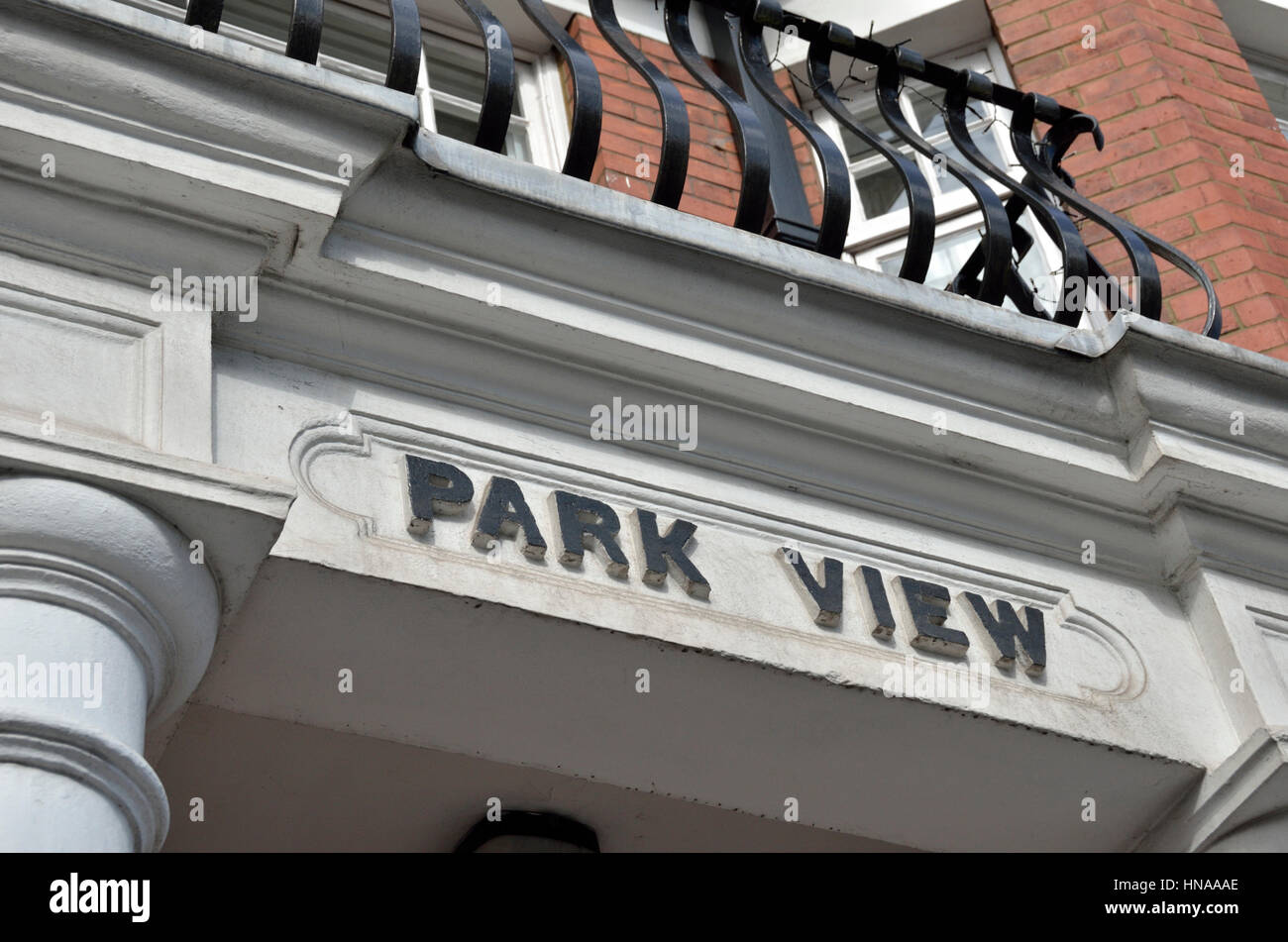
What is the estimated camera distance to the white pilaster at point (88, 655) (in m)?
2.77

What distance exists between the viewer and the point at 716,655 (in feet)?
12.1

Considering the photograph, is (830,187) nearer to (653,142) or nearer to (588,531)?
(588,531)

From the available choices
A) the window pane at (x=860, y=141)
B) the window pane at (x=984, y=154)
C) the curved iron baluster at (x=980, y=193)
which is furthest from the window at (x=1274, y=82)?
the curved iron baluster at (x=980, y=193)

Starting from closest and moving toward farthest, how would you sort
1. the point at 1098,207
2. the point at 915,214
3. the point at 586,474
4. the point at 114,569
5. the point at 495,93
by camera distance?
the point at 114,569 < the point at 586,474 < the point at 495,93 < the point at 915,214 < the point at 1098,207

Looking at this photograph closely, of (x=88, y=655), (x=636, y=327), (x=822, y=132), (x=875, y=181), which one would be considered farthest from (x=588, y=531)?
(x=875, y=181)

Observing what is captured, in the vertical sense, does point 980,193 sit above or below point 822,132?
below

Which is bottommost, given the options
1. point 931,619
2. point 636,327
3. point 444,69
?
point 931,619

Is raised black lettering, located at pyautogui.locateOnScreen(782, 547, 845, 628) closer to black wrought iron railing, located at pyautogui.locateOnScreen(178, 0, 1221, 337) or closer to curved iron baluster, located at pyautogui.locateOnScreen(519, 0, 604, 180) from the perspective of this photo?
black wrought iron railing, located at pyautogui.locateOnScreen(178, 0, 1221, 337)

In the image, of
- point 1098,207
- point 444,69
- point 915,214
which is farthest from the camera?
point 444,69

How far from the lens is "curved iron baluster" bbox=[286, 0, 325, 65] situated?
3924mm

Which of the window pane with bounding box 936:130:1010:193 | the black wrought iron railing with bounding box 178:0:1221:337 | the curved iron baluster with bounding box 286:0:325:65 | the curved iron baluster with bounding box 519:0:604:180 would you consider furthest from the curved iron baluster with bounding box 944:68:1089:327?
the window pane with bounding box 936:130:1010:193

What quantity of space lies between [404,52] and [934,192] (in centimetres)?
380

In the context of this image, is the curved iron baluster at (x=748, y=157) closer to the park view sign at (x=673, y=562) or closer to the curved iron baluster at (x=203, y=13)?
the park view sign at (x=673, y=562)

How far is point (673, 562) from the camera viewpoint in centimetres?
383
